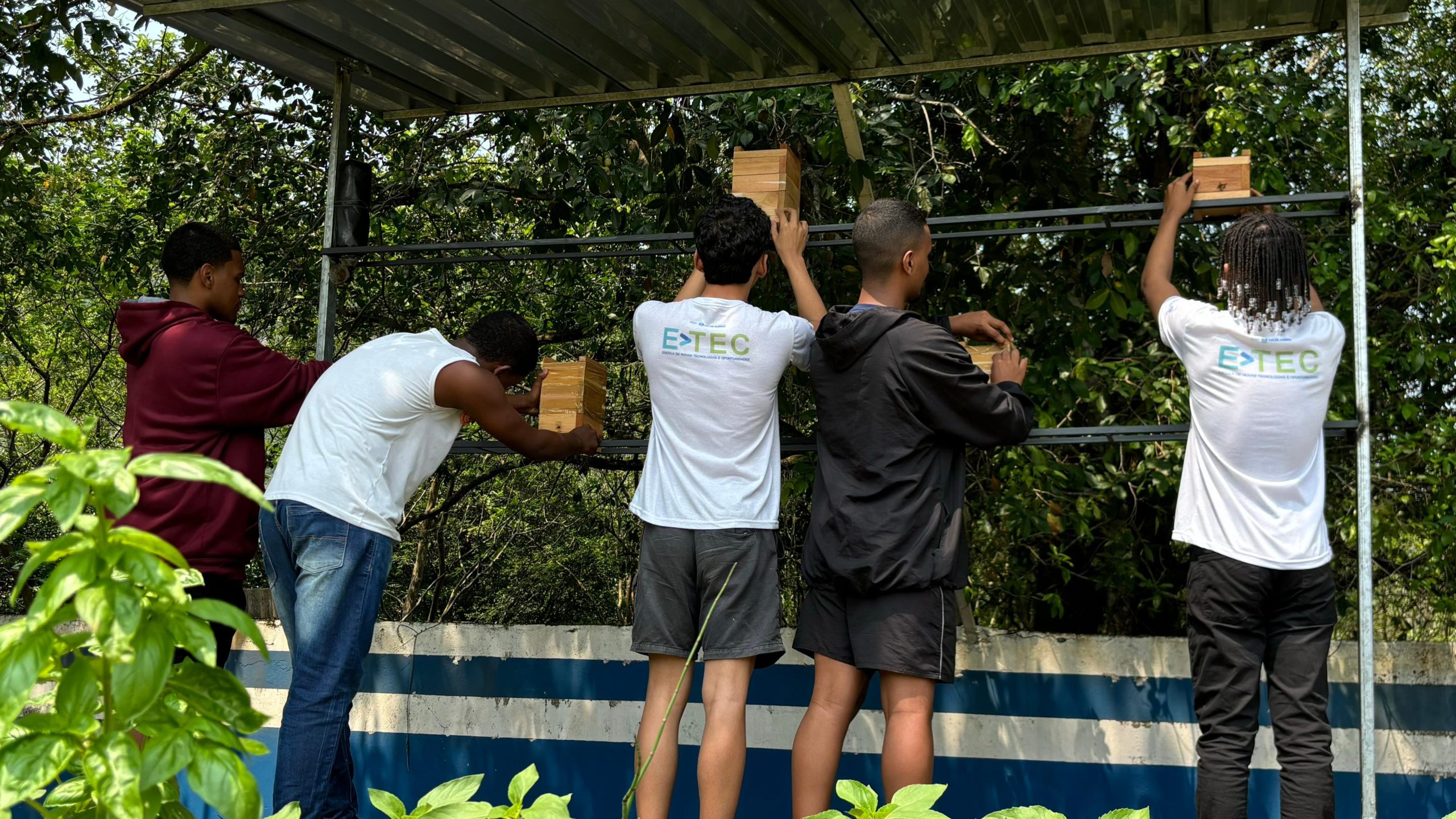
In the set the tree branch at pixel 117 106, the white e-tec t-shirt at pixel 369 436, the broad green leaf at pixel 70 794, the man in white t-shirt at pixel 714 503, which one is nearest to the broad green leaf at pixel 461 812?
the broad green leaf at pixel 70 794

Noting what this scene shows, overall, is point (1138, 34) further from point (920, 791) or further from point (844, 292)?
point (920, 791)

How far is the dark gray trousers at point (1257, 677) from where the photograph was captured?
3143 mm

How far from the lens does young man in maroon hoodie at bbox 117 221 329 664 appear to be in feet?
11.2

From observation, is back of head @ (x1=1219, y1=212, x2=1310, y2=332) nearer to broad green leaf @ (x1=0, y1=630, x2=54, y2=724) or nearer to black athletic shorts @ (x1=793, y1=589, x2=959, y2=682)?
black athletic shorts @ (x1=793, y1=589, x2=959, y2=682)

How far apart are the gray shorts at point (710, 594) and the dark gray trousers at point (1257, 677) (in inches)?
43.2

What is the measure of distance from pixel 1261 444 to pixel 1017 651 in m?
1.49

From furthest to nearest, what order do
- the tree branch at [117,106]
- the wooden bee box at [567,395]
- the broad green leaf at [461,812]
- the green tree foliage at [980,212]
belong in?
the tree branch at [117,106] < the green tree foliage at [980,212] < the wooden bee box at [567,395] < the broad green leaf at [461,812]

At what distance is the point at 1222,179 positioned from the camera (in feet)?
11.8

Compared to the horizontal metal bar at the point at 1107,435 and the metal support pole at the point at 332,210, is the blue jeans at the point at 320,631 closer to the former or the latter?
the horizontal metal bar at the point at 1107,435

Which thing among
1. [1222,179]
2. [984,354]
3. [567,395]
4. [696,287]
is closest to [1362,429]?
[1222,179]

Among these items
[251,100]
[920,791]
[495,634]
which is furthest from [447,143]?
[920,791]

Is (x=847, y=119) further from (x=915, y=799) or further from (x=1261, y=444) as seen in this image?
(x=915, y=799)

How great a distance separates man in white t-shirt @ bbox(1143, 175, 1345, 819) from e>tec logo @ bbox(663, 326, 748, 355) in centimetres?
120

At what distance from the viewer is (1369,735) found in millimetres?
3242
